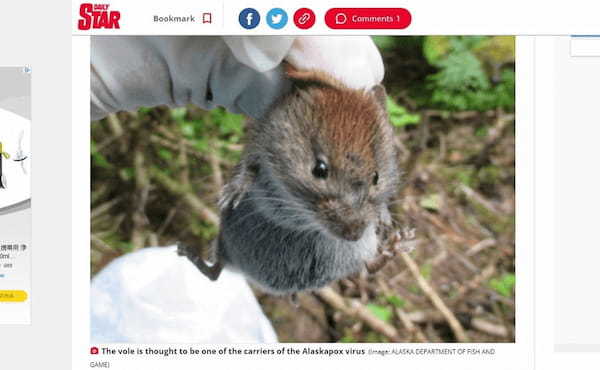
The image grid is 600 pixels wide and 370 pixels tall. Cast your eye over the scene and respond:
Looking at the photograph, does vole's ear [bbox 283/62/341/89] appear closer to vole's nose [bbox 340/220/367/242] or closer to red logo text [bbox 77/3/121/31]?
vole's nose [bbox 340/220/367/242]

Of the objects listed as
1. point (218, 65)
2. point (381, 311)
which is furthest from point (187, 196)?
point (381, 311)

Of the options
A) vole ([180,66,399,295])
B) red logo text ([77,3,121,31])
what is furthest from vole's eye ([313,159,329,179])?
red logo text ([77,3,121,31])

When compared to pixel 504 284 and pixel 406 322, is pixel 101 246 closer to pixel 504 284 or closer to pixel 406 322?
pixel 406 322

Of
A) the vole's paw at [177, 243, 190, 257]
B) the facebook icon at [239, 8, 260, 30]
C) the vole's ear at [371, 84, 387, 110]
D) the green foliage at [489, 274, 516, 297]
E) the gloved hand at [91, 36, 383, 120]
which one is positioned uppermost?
the facebook icon at [239, 8, 260, 30]

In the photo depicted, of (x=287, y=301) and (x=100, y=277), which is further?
(x=287, y=301)
